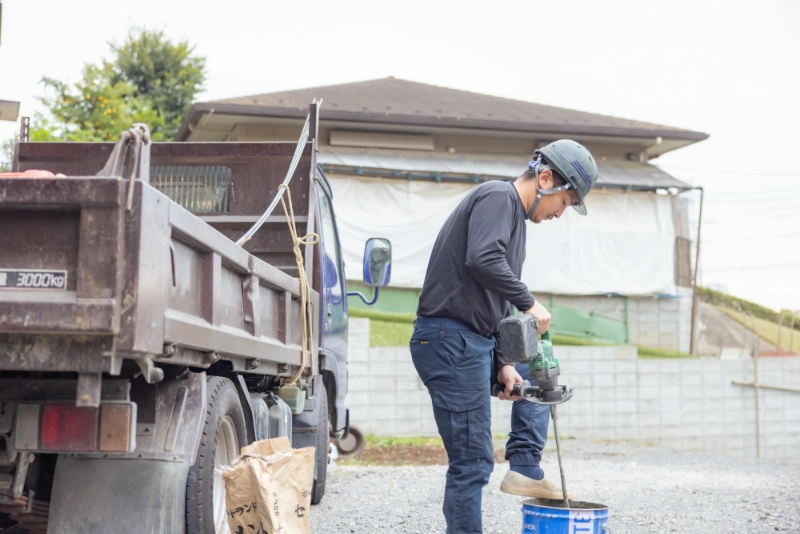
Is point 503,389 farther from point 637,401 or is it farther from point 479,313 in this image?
point 637,401

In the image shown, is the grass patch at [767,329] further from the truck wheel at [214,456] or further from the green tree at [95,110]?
the truck wheel at [214,456]

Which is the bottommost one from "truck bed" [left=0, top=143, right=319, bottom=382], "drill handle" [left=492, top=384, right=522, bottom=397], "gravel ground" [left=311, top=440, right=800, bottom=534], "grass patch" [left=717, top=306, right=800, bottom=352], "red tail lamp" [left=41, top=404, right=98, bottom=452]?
"gravel ground" [left=311, top=440, right=800, bottom=534]

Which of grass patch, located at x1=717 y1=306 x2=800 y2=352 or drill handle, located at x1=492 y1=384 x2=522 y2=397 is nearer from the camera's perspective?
drill handle, located at x1=492 y1=384 x2=522 y2=397

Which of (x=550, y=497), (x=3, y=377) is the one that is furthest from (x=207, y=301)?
(x=550, y=497)

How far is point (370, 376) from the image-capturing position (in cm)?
1128

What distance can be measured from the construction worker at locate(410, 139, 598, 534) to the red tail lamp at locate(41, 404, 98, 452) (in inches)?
62.0

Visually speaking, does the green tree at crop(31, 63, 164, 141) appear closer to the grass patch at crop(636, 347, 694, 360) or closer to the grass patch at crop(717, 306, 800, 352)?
the grass patch at crop(636, 347, 694, 360)

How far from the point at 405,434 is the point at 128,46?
17.6 metres

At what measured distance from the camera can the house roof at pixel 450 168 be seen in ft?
54.3

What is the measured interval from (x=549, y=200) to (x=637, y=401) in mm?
9379

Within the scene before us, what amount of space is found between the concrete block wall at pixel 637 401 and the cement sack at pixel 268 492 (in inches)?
296

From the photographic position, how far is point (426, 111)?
17.4m

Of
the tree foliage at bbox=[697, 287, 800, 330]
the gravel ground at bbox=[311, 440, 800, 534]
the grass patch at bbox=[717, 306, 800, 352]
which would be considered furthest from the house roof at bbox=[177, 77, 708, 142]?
the tree foliage at bbox=[697, 287, 800, 330]

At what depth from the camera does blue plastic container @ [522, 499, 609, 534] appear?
3.34 metres
